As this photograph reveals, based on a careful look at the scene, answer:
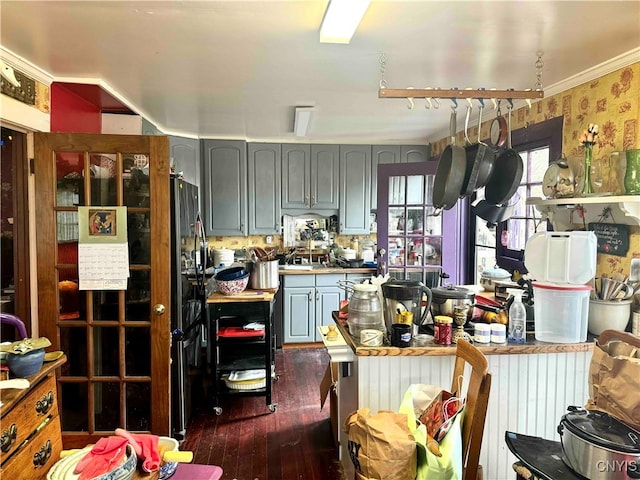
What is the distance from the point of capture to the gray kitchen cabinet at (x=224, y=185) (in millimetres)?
4523

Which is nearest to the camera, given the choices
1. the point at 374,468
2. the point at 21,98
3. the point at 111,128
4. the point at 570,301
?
the point at 374,468

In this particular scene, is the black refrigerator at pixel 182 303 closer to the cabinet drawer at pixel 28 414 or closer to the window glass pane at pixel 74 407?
the window glass pane at pixel 74 407

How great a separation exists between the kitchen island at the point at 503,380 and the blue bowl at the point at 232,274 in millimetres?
1196

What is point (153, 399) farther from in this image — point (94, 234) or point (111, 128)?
point (111, 128)

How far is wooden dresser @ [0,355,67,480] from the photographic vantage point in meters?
1.38

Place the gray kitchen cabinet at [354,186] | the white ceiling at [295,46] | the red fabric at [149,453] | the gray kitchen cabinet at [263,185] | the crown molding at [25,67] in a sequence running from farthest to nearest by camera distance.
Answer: the gray kitchen cabinet at [354,186], the gray kitchen cabinet at [263,185], the crown molding at [25,67], the white ceiling at [295,46], the red fabric at [149,453]

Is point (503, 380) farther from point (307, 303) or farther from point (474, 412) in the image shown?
point (307, 303)

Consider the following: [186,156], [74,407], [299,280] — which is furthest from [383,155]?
[74,407]

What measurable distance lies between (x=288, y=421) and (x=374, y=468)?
1.59 meters

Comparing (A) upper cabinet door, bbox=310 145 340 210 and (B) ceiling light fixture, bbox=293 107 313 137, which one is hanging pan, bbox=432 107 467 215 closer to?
(B) ceiling light fixture, bbox=293 107 313 137

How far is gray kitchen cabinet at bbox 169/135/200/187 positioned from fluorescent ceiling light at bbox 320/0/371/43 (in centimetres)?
267

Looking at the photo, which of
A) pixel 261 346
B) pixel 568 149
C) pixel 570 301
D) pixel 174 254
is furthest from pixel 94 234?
pixel 568 149

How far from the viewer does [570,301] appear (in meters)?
1.92

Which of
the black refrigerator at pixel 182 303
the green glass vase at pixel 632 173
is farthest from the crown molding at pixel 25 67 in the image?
the green glass vase at pixel 632 173
